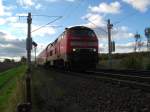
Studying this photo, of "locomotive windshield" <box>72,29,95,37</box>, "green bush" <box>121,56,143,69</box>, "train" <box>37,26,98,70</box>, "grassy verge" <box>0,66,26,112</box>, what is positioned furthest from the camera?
"green bush" <box>121,56,143,69</box>

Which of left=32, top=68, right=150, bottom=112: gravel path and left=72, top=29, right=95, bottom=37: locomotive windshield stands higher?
left=72, top=29, right=95, bottom=37: locomotive windshield

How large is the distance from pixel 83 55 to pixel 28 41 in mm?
4338

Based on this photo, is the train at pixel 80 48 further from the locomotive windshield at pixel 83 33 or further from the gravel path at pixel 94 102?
the gravel path at pixel 94 102

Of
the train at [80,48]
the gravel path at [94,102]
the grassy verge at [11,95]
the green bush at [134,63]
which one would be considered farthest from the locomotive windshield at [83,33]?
the gravel path at [94,102]

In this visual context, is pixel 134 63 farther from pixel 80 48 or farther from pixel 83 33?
pixel 80 48

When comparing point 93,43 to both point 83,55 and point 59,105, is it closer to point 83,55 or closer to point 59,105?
point 83,55

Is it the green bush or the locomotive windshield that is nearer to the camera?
the locomotive windshield

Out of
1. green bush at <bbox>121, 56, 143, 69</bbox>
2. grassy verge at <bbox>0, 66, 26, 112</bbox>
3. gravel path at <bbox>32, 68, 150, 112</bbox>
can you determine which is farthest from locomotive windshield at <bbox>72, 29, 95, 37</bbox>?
gravel path at <bbox>32, 68, 150, 112</bbox>

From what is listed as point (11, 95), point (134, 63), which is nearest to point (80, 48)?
point (11, 95)

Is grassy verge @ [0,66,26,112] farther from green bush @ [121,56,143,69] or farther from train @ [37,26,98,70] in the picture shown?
green bush @ [121,56,143,69]

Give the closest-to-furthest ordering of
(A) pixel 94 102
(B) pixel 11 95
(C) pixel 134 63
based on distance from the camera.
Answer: (A) pixel 94 102, (B) pixel 11 95, (C) pixel 134 63

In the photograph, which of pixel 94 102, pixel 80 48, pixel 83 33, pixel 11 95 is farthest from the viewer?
pixel 83 33

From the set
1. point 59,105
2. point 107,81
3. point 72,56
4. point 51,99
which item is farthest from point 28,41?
point 59,105

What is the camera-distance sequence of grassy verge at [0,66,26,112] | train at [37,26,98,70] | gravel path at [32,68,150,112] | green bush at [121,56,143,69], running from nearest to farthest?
gravel path at [32,68,150,112] → grassy verge at [0,66,26,112] → train at [37,26,98,70] → green bush at [121,56,143,69]
